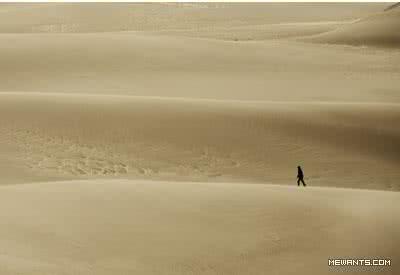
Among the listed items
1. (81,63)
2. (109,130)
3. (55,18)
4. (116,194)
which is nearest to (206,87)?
(81,63)

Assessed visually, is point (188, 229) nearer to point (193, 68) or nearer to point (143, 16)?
point (193, 68)

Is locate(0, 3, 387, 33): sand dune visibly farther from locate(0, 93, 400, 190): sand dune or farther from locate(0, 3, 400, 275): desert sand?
locate(0, 93, 400, 190): sand dune

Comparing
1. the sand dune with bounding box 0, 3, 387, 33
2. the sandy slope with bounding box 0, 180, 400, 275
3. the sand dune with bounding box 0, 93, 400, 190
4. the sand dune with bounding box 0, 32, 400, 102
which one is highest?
the sand dune with bounding box 0, 3, 387, 33

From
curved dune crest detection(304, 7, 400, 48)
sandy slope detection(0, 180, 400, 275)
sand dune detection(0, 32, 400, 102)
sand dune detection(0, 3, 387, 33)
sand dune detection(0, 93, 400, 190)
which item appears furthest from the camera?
sand dune detection(0, 3, 387, 33)

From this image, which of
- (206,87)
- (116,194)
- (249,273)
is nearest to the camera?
(249,273)

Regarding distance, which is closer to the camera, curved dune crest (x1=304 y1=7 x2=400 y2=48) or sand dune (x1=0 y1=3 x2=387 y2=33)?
curved dune crest (x1=304 y1=7 x2=400 y2=48)

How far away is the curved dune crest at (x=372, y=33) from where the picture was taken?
33.4m

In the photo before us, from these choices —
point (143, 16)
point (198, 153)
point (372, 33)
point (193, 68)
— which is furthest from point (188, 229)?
point (143, 16)

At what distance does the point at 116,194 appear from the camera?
8.48 meters

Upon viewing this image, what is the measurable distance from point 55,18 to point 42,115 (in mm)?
52720

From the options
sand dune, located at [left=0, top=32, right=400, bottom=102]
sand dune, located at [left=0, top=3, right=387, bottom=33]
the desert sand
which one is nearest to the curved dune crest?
the desert sand

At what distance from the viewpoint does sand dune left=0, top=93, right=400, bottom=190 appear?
13.6 meters

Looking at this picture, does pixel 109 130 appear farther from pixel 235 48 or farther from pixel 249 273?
pixel 235 48

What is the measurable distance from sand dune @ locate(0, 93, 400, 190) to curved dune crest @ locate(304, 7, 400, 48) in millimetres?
16913
